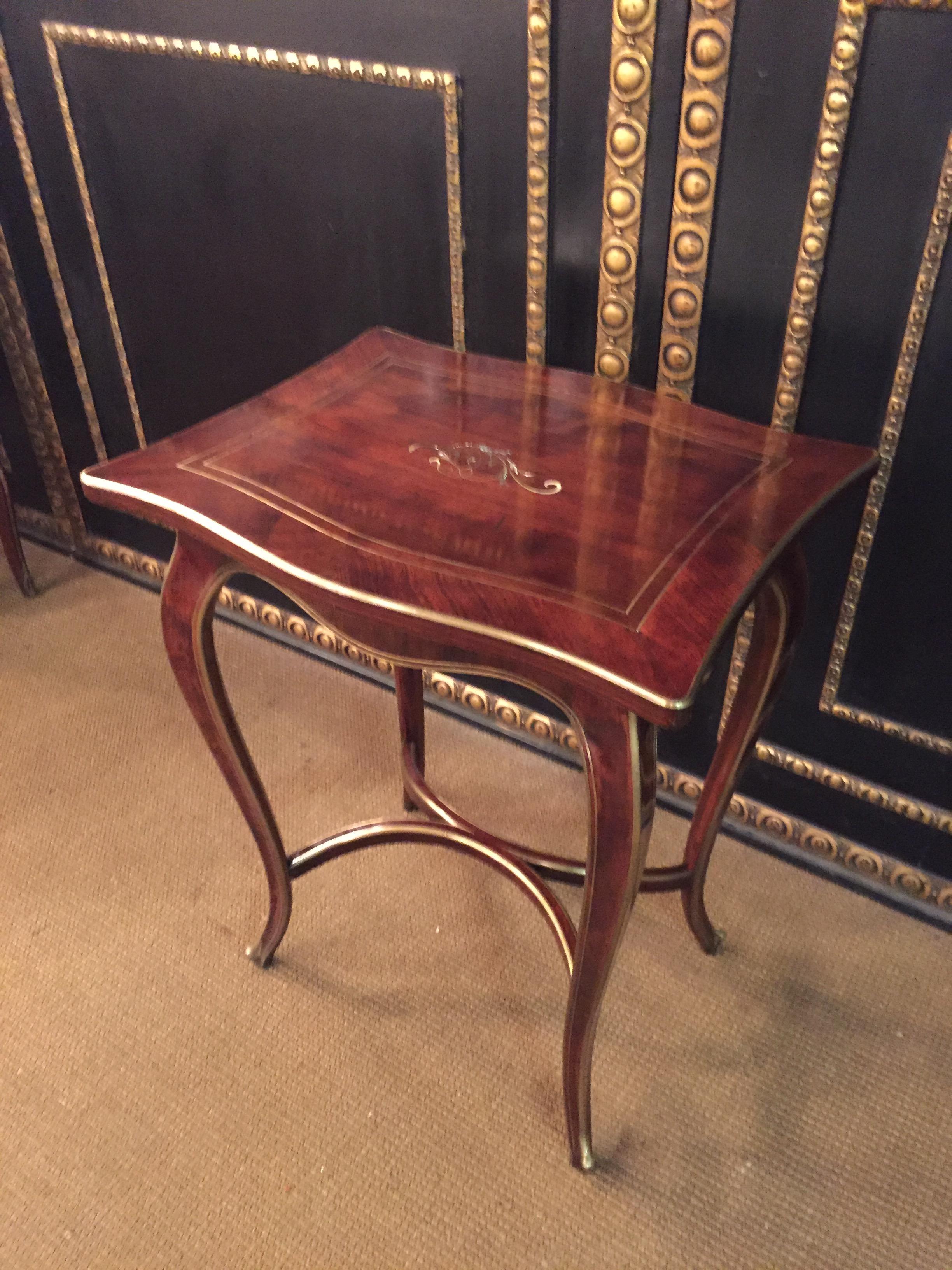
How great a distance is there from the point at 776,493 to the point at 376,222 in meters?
0.59

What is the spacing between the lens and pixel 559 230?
94 centimetres

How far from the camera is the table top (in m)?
0.59

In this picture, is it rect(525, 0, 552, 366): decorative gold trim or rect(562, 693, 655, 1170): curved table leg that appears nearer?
rect(562, 693, 655, 1170): curved table leg

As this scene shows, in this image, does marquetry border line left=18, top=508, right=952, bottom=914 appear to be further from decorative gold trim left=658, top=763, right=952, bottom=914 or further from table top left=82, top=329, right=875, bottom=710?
table top left=82, top=329, right=875, bottom=710

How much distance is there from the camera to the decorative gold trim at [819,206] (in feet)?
2.36

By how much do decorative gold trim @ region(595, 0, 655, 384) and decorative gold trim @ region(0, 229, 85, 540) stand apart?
0.98 meters

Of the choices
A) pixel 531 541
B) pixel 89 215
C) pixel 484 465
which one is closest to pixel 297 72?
pixel 89 215

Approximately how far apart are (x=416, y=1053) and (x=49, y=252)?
1.20m

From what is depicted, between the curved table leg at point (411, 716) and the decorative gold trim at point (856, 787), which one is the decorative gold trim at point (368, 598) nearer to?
the curved table leg at point (411, 716)

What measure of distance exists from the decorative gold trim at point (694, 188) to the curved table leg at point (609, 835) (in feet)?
1.35

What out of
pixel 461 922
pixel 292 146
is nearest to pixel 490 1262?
pixel 461 922

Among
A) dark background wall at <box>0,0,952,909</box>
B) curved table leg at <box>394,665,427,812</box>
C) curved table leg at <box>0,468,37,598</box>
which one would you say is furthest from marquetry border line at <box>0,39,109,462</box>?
curved table leg at <box>394,665,427,812</box>

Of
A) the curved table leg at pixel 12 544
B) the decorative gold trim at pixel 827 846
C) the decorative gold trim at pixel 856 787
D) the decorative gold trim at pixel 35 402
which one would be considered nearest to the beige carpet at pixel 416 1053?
the decorative gold trim at pixel 827 846

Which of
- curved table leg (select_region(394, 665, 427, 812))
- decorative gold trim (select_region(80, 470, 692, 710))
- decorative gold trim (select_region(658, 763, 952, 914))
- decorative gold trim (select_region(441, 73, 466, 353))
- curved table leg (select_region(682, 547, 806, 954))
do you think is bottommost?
decorative gold trim (select_region(658, 763, 952, 914))
